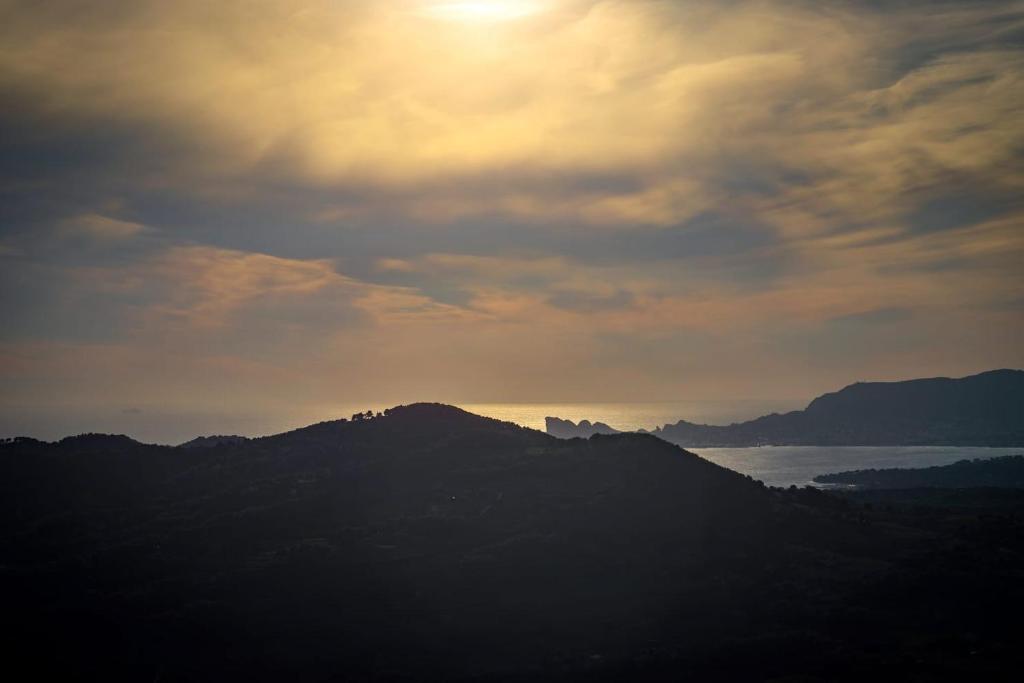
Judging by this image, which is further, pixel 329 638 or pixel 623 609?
pixel 623 609

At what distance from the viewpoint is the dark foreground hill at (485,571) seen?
8119 cm

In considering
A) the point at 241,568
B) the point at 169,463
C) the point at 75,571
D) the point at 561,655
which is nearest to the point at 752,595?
the point at 561,655

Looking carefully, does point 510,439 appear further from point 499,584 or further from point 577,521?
point 499,584

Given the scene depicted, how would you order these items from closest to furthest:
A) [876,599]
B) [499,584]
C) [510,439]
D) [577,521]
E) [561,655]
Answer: [561,655] < [876,599] < [499,584] < [577,521] < [510,439]

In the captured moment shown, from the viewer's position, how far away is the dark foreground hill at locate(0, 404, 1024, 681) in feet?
266

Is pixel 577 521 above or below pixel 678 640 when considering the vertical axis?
above

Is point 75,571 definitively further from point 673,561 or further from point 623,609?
point 673,561

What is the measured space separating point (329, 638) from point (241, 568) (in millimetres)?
23103

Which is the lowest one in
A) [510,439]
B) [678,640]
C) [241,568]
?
[678,640]

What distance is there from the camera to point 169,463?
533 feet

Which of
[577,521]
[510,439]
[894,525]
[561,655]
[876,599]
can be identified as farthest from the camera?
[510,439]

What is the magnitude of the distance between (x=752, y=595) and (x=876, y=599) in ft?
41.1

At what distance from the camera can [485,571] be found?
104500 millimetres

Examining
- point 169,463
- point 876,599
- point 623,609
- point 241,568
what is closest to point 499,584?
point 623,609
